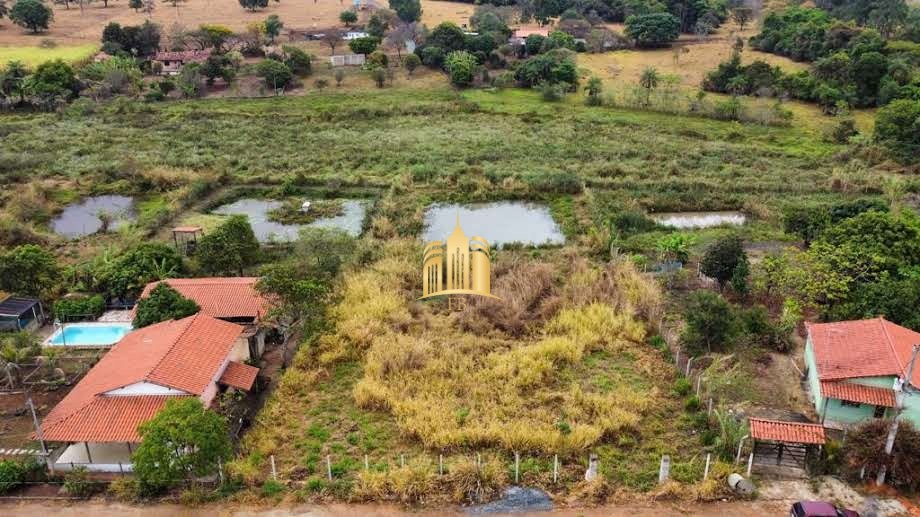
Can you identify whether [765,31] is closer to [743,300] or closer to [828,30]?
[828,30]

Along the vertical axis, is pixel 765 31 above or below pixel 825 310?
above

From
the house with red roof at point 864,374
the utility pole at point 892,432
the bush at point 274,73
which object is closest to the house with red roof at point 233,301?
the house with red roof at point 864,374

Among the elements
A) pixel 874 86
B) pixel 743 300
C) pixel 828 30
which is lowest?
pixel 743 300

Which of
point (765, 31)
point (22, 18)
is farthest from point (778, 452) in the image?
point (22, 18)

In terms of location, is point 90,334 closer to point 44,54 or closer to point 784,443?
point 784,443

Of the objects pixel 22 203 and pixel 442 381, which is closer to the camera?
pixel 442 381

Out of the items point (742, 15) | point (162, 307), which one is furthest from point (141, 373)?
point (742, 15)
